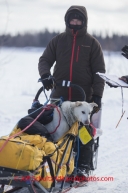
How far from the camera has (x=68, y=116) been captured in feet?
15.0

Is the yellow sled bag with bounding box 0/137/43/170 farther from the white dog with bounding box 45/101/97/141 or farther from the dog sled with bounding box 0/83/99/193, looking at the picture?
the white dog with bounding box 45/101/97/141

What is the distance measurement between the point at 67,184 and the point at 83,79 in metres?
1.23

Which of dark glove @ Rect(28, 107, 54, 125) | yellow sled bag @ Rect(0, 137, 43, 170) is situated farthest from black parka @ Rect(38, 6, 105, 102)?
yellow sled bag @ Rect(0, 137, 43, 170)

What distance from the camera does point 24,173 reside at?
3533 millimetres

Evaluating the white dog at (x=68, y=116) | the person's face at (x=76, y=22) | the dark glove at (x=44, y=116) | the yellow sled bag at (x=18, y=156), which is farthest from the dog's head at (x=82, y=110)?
the yellow sled bag at (x=18, y=156)

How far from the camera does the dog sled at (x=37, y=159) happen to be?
11.7ft

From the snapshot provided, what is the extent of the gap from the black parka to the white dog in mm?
354

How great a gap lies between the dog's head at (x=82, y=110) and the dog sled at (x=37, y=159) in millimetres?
83

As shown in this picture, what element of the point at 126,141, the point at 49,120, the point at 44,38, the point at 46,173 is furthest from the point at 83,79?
the point at 44,38

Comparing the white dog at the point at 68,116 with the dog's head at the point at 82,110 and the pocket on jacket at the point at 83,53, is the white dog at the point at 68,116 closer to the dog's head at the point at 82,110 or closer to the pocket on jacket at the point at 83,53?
the dog's head at the point at 82,110

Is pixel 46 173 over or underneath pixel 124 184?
over

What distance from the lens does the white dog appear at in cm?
450

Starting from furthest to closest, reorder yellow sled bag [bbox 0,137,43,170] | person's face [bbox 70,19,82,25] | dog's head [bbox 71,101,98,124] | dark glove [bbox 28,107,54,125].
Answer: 1. person's face [bbox 70,19,82,25]
2. dog's head [bbox 71,101,98,124]
3. dark glove [bbox 28,107,54,125]
4. yellow sled bag [bbox 0,137,43,170]

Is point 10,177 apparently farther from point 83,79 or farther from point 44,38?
point 44,38
